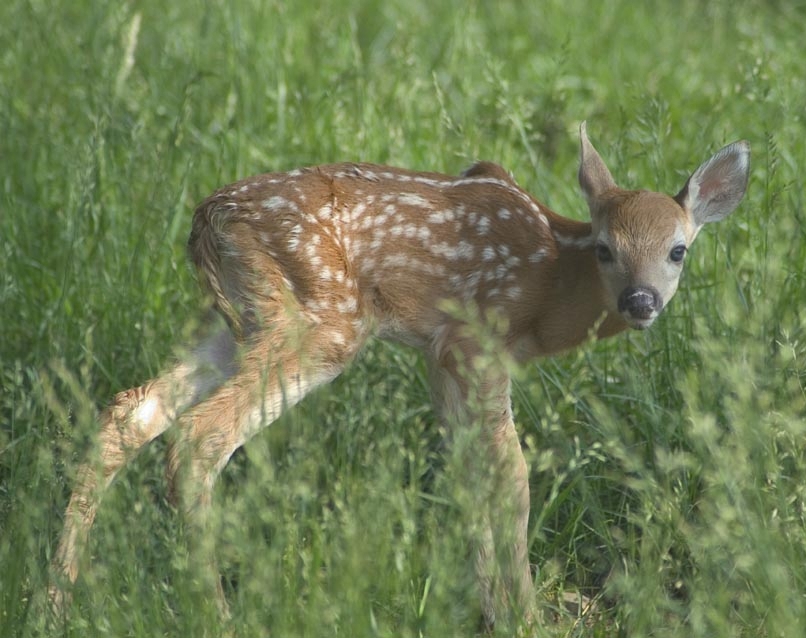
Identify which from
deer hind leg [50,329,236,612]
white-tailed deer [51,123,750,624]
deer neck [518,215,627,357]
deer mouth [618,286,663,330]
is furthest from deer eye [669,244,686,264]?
deer hind leg [50,329,236,612]

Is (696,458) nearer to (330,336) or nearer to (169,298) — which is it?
(330,336)

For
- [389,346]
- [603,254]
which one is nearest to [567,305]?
[603,254]

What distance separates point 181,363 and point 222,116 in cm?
196

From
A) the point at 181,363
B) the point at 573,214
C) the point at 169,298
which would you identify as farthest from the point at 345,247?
the point at 573,214

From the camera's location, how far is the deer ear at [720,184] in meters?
4.53

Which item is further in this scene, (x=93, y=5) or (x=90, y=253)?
(x=93, y=5)

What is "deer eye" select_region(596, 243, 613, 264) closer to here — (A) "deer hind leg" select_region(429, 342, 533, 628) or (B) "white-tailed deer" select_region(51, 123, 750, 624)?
(B) "white-tailed deer" select_region(51, 123, 750, 624)

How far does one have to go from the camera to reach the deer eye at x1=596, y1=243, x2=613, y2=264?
445 cm

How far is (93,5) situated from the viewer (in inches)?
A: 265

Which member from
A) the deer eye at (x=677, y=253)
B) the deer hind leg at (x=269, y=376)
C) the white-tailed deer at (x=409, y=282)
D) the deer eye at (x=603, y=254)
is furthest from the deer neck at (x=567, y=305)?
the deer hind leg at (x=269, y=376)

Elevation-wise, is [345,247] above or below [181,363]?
above

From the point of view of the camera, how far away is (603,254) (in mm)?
4477

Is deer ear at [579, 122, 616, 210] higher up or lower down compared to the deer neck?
higher up

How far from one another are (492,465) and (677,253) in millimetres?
1045
